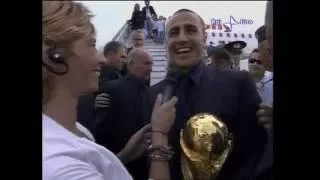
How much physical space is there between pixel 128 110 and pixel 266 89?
0.26m

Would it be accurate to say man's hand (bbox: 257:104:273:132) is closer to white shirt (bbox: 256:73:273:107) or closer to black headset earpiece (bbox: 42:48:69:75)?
white shirt (bbox: 256:73:273:107)

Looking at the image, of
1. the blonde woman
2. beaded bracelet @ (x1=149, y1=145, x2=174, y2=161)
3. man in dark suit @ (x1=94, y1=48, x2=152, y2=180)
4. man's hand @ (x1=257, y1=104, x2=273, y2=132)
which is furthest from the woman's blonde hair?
man's hand @ (x1=257, y1=104, x2=273, y2=132)

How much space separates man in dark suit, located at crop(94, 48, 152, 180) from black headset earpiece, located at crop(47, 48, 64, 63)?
111mm

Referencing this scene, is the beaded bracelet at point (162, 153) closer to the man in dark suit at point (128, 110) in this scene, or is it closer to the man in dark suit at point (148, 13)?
the man in dark suit at point (128, 110)

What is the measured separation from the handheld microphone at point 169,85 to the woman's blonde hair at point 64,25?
0.54 ft

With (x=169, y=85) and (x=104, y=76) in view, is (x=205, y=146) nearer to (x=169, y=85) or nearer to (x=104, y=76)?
(x=169, y=85)

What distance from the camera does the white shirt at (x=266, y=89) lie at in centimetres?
96

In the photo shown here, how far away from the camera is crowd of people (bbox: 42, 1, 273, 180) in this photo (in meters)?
1.03

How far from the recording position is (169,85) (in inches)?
42.6

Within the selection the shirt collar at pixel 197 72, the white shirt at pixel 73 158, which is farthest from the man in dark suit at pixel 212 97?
the white shirt at pixel 73 158
